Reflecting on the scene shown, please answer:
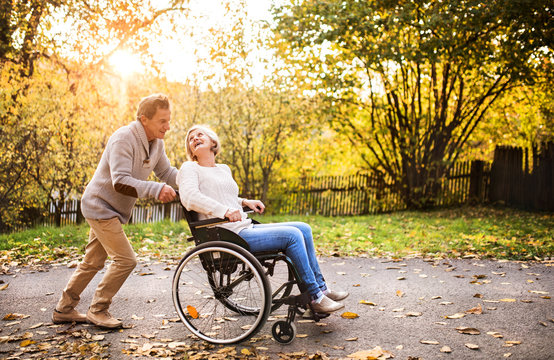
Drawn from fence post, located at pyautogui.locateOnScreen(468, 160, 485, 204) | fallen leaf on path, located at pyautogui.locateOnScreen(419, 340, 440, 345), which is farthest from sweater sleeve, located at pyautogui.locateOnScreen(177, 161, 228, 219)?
fence post, located at pyautogui.locateOnScreen(468, 160, 485, 204)

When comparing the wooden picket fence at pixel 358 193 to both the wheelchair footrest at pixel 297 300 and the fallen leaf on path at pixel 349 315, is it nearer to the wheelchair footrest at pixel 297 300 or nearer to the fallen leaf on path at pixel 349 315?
the fallen leaf on path at pixel 349 315

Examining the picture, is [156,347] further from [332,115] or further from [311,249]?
[332,115]

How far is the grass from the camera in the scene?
6.82m

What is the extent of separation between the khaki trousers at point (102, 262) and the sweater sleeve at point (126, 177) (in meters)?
0.36

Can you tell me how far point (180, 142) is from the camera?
41.6ft

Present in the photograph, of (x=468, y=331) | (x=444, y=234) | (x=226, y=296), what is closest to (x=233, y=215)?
(x=226, y=296)

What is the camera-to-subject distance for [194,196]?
343 cm

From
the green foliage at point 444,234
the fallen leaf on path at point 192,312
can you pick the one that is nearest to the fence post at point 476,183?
the green foliage at point 444,234

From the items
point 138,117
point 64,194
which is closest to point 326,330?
point 138,117

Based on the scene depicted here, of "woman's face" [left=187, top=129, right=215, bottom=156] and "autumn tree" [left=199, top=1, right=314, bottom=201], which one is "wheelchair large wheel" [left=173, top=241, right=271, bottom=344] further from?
"autumn tree" [left=199, top=1, right=314, bottom=201]

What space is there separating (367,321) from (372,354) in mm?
720

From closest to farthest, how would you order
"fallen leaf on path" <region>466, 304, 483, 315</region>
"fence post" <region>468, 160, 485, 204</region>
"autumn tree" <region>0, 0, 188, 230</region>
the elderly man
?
the elderly man < "fallen leaf on path" <region>466, 304, 483, 315</region> < "autumn tree" <region>0, 0, 188, 230</region> < "fence post" <region>468, 160, 485, 204</region>

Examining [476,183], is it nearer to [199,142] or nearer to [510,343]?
[510,343]

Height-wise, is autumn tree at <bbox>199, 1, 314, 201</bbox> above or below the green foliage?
above
